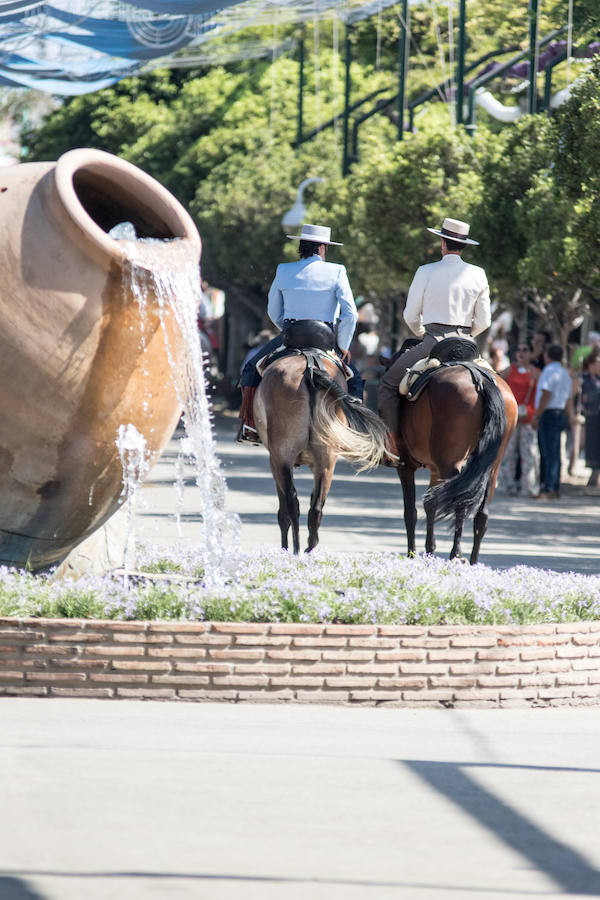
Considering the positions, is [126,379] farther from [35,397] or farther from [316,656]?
[316,656]

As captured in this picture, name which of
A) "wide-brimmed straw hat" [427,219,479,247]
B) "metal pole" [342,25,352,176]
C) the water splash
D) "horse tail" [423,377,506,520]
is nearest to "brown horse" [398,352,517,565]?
"horse tail" [423,377,506,520]

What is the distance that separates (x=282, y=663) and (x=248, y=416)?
4818mm

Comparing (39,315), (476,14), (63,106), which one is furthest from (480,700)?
(63,106)

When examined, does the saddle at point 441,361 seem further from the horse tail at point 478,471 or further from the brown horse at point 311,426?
the brown horse at point 311,426

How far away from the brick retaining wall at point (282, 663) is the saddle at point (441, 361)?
3901mm

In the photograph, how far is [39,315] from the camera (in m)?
8.43

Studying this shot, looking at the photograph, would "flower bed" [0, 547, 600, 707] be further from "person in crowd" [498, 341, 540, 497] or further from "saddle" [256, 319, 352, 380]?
"person in crowd" [498, 341, 540, 497]

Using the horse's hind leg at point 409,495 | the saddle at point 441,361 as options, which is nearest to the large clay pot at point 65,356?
the saddle at point 441,361

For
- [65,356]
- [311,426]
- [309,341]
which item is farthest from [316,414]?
[65,356]

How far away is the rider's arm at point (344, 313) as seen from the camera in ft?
40.1

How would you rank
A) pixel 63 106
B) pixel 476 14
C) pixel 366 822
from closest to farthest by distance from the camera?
pixel 366 822, pixel 476 14, pixel 63 106

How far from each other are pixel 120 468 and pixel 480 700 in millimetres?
2393

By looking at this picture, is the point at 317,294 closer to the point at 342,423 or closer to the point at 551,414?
the point at 342,423

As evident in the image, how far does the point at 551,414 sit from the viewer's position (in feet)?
73.0
